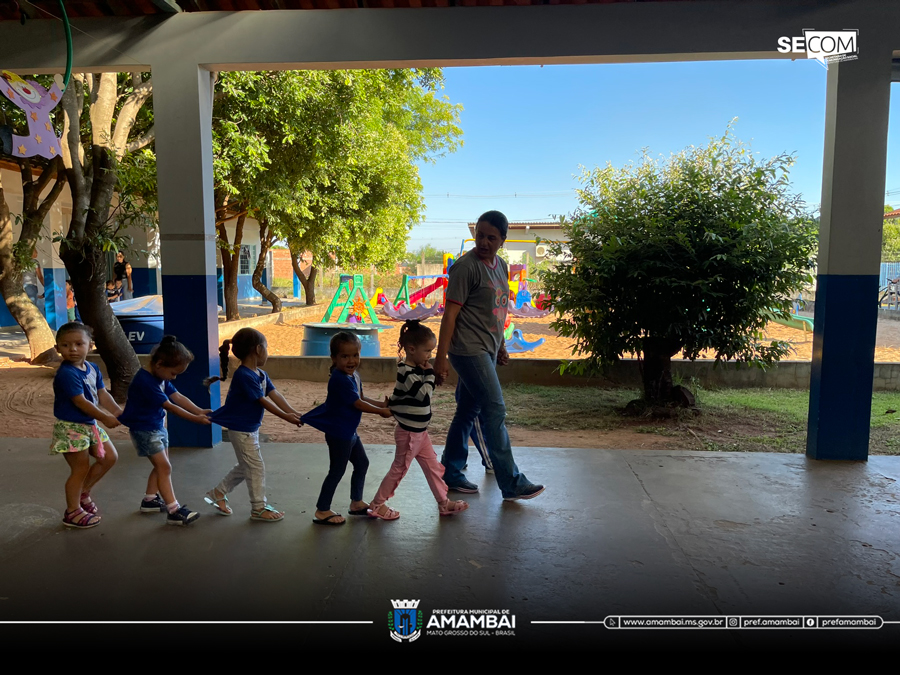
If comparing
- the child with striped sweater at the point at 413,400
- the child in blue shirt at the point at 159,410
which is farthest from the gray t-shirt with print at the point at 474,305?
the child in blue shirt at the point at 159,410

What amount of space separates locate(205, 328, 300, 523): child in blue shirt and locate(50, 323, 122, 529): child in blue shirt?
569 millimetres

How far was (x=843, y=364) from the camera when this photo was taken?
4.73m

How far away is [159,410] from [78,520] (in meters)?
0.73

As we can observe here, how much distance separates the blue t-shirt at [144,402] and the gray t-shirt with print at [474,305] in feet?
5.33

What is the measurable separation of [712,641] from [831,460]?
2986mm

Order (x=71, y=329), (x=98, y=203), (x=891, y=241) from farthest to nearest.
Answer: (x=891, y=241) < (x=98, y=203) < (x=71, y=329)

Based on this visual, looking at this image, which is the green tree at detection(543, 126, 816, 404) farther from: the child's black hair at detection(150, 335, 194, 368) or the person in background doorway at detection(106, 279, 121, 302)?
the person in background doorway at detection(106, 279, 121, 302)

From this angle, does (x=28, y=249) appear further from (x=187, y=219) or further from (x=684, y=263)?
(x=684, y=263)

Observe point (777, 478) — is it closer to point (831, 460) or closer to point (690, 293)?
point (831, 460)

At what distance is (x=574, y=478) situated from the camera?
438 centimetres

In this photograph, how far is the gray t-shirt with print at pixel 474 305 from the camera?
3.76 meters

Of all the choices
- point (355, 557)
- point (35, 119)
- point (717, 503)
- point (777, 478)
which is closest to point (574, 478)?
point (717, 503)

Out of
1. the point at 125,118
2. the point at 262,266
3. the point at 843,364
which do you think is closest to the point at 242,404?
the point at 843,364

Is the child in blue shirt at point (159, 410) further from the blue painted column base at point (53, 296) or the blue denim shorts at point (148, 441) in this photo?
the blue painted column base at point (53, 296)
